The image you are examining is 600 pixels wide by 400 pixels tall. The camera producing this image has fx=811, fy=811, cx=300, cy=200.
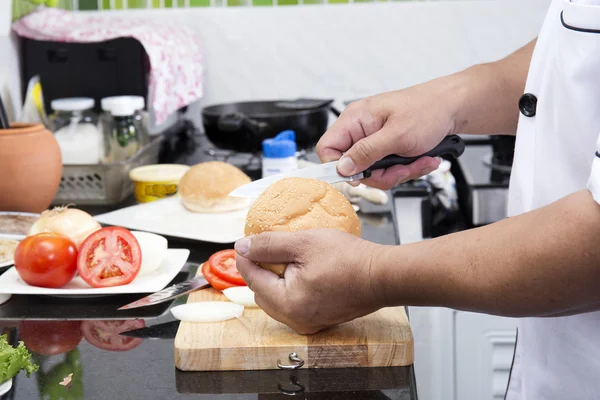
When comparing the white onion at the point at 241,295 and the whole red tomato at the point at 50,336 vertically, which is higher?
the white onion at the point at 241,295

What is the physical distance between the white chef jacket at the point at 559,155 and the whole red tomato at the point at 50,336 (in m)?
0.61

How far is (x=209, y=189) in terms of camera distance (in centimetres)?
166

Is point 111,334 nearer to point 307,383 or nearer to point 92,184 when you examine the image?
point 307,383

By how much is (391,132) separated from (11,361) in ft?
1.96

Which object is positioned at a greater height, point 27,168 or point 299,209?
point 299,209

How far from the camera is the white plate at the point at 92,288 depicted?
1.21 m

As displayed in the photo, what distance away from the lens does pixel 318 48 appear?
2.71 metres

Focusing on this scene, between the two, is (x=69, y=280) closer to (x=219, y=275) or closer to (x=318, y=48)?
(x=219, y=275)

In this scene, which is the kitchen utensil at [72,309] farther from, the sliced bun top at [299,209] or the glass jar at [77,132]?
the glass jar at [77,132]

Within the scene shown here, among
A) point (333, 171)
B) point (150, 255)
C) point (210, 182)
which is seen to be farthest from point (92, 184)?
point (333, 171)

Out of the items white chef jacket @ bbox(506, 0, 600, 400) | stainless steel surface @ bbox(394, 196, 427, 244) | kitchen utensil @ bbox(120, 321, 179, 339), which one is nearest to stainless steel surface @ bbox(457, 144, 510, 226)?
stainless steel surface @ bbox(394, 196, 427, 244)

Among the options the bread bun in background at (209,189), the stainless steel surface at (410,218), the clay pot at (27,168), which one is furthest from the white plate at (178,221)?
the stainless steel surface at (410,218)

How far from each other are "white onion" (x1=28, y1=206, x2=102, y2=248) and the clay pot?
246mm

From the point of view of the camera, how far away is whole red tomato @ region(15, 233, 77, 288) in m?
1.21
